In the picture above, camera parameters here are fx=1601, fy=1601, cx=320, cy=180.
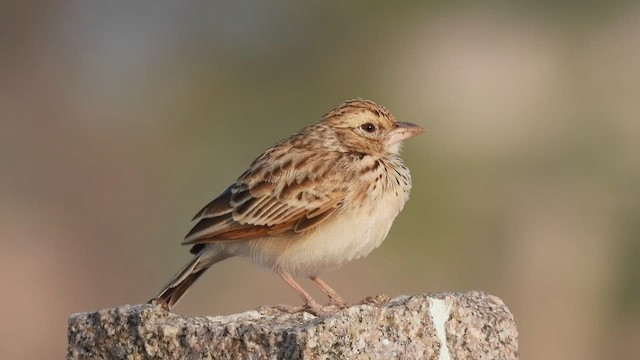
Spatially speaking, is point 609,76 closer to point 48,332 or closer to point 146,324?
point 48,332

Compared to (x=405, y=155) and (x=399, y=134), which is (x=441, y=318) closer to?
(x=399, y=134)

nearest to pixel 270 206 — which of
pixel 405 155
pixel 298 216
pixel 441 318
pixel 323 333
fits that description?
pixel 298 216

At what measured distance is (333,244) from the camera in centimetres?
849

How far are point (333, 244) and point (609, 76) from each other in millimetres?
19696

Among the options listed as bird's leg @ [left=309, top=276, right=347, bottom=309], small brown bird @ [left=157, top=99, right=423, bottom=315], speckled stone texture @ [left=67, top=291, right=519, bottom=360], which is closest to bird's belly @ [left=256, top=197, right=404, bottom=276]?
small brown bird @ [left=157, top=99, right=423, bottom=315]

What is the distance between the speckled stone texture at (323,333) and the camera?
6.45 meters

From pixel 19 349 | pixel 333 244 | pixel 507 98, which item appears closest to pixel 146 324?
pixel 333 244

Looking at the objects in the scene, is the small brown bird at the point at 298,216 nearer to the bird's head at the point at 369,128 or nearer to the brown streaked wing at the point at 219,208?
the brown streaked wing at the point at 219,208

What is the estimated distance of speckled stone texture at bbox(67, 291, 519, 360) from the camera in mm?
6449

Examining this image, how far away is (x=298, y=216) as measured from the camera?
850 centimetres

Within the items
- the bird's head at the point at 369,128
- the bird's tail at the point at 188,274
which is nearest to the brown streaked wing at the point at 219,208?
the bird's tail at the point at 188,274

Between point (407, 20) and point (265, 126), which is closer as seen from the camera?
point (265, 126)

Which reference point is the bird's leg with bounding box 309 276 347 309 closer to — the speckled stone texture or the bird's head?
the bird's head

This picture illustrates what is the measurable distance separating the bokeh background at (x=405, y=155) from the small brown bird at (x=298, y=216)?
24.2 ft
